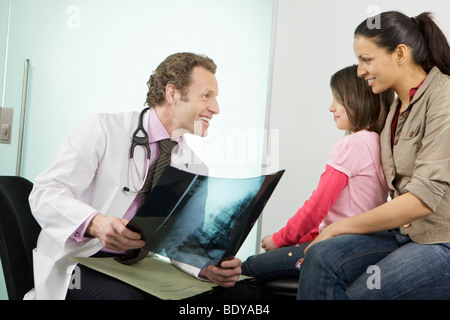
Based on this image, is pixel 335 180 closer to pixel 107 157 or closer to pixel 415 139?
pixel 415 139

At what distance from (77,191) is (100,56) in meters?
1.24

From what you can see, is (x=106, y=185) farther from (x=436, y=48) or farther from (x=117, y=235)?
(x=436, y=48)

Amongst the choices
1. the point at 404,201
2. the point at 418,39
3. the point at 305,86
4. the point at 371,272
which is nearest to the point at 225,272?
the point at 371,272

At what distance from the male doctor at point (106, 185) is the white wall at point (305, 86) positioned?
3.99 ft

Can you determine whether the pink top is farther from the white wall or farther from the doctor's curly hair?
the white wall

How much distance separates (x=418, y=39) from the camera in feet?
3.90

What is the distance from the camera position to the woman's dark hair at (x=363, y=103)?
53.8 inches

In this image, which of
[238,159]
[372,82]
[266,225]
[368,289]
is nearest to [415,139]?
[372,82]

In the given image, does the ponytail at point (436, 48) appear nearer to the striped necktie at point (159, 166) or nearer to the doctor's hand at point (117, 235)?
the striped necktie at point (159, 166)

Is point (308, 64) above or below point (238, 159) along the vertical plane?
above

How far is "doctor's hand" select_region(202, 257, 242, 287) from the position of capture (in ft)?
3.63
